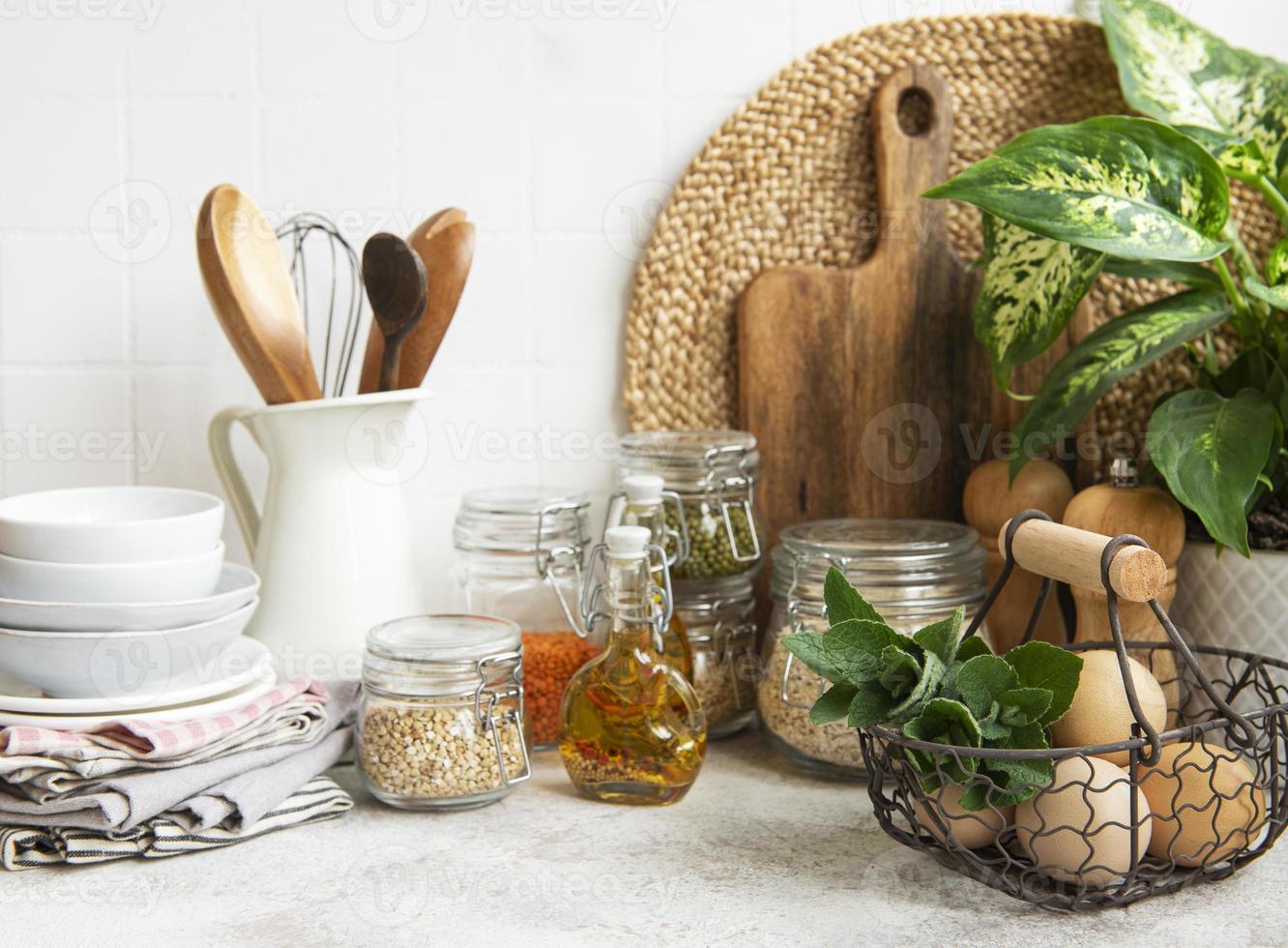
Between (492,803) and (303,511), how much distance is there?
0.28 m

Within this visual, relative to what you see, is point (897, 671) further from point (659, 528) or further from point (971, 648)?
point (659, 528)

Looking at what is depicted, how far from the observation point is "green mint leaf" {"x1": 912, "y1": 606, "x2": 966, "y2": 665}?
73 cm

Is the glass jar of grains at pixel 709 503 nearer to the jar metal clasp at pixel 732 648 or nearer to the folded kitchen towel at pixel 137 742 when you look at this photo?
the jar metal clasp at pixel 732 648

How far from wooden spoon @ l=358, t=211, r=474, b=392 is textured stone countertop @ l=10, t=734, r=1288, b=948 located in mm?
348

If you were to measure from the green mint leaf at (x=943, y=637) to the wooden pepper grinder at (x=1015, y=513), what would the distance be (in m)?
0.27

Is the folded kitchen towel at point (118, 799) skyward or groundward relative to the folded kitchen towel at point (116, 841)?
skyward

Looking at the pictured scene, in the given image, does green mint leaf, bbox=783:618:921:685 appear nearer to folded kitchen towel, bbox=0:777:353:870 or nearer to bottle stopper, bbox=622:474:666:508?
bottle stopper, bbox=622:474:666:508

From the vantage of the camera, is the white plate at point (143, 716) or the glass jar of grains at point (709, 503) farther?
the glass jar of grains at point (709, 503)

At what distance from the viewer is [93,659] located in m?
0.79

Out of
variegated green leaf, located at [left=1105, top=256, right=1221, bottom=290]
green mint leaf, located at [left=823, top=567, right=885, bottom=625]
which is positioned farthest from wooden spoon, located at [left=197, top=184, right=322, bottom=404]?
variegated green leaf, located at [left=1105, top=256, right=1221, bottom=290]

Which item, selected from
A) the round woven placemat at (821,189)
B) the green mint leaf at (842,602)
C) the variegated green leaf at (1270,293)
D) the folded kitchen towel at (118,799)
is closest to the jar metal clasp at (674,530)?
the round woven placemat at (821,189)

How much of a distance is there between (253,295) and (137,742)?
35cm

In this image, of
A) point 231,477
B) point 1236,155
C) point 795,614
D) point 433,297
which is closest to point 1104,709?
point 795,614

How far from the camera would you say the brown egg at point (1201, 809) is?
2.32 ft
